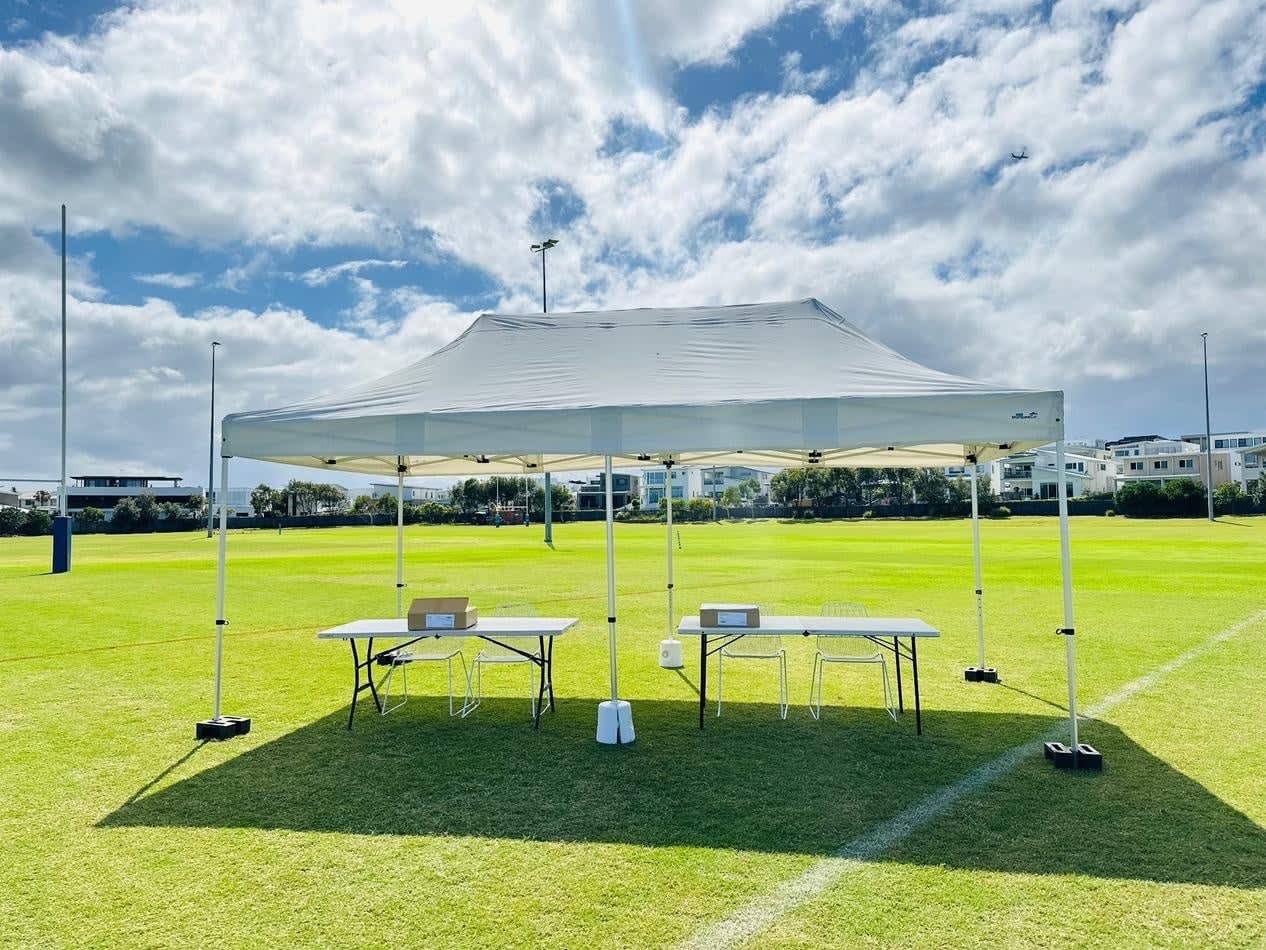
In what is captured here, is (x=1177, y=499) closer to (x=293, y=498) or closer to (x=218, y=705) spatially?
(x=218, y=705)

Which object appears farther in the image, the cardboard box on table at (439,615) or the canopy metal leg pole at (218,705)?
the cardboard box on table at (439,615)

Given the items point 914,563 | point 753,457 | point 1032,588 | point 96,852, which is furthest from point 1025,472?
point 96,852

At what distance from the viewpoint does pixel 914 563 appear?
2548cm

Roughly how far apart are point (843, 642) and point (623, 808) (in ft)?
11.7

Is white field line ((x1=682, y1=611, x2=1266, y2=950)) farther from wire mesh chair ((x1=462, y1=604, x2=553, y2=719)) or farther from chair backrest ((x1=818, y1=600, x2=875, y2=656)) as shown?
wire mesh chair ((x1=462, y1=604, x2=553, y2=719))

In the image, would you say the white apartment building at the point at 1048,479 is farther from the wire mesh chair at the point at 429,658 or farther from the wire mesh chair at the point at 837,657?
the wire mesh chair at the point at 429,658

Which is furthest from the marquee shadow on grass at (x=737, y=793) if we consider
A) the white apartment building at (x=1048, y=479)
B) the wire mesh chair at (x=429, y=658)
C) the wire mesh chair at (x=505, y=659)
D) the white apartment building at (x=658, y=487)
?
the white apartment building at (x=658, y=487)

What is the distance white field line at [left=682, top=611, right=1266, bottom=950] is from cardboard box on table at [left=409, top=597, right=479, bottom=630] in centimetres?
359

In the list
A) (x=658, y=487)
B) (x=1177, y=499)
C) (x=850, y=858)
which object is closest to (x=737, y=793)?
(x=850, y=858)

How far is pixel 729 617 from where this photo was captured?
670cm

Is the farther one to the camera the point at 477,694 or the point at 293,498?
the point at 293,498

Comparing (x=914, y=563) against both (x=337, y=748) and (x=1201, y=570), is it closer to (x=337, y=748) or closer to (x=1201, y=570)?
(x=1201, y=570)

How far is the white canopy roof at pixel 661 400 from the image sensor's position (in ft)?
19.3

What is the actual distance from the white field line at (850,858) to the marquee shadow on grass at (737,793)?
0.26 ft
